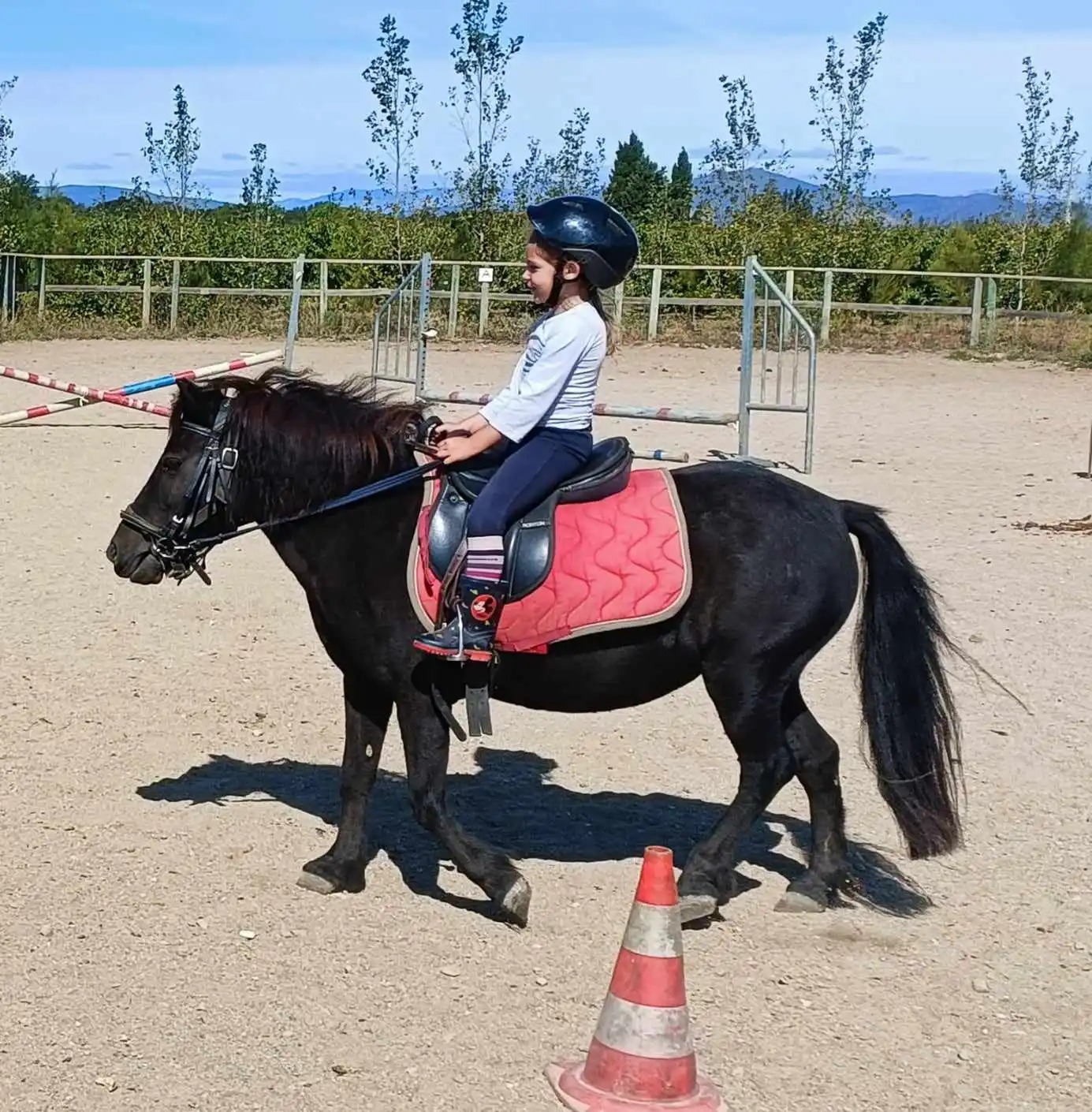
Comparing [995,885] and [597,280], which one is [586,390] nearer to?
[597,280]

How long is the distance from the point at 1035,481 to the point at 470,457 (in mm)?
9880

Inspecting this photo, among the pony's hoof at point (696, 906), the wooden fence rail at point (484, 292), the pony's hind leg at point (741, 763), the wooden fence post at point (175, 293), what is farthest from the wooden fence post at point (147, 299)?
the pony's hoof at point (696, 906)

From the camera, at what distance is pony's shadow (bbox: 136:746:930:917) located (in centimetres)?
542

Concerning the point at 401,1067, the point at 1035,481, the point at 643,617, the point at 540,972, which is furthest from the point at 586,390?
the point at 1035,481

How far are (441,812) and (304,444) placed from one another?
1211mm

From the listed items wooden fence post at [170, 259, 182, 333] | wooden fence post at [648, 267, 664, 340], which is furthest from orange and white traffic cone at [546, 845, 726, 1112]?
wooden fence post at [170, 259, 182, 333]

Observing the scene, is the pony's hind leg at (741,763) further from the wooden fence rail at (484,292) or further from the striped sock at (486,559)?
the wooden fence rail at (484,292)

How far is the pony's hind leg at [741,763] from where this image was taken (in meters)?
4.97

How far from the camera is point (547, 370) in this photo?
473cm

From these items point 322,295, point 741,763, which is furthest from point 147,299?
point 741,763

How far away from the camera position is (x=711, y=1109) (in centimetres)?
366

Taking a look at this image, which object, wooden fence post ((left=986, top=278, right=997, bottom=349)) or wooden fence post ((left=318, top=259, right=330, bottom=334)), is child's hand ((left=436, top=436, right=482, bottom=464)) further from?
wooden fence post ((left=318, top=259, right=330, bottom=334))

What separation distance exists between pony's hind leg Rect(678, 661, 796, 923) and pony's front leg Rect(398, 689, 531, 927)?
Result: 1.70 feet

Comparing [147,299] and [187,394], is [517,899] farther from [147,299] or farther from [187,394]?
[147,299]
